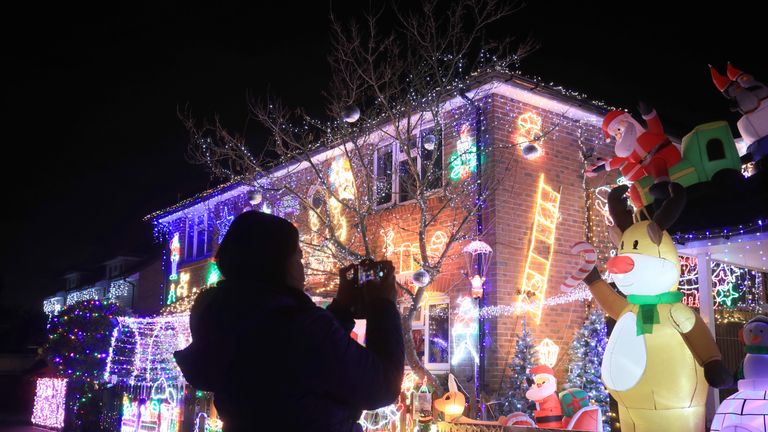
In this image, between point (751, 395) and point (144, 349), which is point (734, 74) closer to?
point (751, 395)

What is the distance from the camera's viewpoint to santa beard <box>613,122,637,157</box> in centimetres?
617

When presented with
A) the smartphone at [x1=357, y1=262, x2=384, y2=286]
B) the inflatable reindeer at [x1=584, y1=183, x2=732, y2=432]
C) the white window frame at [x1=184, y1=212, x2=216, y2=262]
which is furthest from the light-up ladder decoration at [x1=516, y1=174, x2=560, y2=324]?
the white window frame at [x1=184, y1=212, x2=216, y2=262]

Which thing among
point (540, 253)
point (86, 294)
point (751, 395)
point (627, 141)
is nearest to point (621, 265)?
point (627, 141)

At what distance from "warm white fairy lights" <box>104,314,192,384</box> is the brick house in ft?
10.8

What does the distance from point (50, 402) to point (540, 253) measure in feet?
53.8

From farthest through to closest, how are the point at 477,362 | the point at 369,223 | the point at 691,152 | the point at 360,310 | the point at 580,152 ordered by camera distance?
the point at 369,223, the point at 580,152, the point at 477,362, the point at 691,152, the point at 360,310

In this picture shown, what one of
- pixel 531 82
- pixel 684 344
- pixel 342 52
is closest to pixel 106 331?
pixel 342 52

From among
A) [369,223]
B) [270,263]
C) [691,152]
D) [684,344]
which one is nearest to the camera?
[270,263]

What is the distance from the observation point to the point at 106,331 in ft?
50.4

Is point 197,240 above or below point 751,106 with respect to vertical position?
above

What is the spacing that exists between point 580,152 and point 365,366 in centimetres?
1183

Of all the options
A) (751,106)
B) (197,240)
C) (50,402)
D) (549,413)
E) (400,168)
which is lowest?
(50,402)

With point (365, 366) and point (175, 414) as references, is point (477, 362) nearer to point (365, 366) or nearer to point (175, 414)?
point (175, 414)

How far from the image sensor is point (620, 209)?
6297 millimetres
